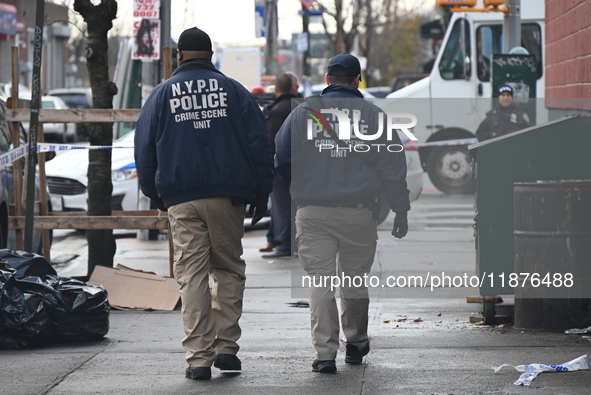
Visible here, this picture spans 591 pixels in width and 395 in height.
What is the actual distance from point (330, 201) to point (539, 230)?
1656 millimetres

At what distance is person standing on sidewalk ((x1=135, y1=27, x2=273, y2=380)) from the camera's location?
238 inches

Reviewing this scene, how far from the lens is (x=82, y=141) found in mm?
37594

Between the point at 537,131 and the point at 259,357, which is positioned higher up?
the point at 537,131

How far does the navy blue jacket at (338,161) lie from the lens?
20.4ft

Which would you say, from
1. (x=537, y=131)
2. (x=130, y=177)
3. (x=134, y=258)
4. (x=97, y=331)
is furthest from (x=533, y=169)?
(x=130, y=177)

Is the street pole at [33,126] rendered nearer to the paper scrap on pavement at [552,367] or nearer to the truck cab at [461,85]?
the paper scrap on pavement at [552,367]

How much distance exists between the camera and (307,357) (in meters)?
6.65

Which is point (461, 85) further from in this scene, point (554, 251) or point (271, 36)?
point (271, 36)

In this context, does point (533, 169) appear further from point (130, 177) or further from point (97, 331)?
point (130, 177)

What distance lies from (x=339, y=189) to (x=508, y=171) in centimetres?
176

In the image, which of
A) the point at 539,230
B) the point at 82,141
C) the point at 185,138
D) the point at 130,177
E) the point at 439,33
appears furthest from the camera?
the point at 82,141

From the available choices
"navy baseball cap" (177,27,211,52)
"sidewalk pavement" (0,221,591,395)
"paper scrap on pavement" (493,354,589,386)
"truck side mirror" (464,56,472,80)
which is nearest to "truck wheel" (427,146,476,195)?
"truck side mirror" (464,56,472,80)

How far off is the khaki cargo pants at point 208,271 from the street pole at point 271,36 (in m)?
31.1

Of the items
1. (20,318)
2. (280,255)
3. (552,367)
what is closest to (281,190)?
(280,255)
